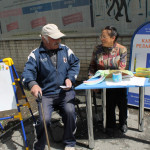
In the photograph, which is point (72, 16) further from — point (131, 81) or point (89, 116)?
point (89, 116)

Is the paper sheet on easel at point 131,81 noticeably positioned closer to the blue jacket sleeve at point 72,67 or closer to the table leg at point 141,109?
the table leg at point 141,109

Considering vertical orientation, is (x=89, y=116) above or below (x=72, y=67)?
below

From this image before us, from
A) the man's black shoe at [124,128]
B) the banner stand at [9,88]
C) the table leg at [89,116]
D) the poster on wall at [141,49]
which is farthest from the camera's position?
the poster on wall at [141,49]

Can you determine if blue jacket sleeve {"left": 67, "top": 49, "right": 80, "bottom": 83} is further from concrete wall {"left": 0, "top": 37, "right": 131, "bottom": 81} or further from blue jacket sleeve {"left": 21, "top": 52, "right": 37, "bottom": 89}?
concrete wall {"left": 0, "top": 37, "right": 131, "bottom": 81}

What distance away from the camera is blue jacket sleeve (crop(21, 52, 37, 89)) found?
277cm

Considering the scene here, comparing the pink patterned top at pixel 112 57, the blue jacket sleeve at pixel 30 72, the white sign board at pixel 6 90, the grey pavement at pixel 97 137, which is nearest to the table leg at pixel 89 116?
the grey pavement at pixel 97 137

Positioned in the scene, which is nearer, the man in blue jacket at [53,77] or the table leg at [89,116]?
the table leg at [89,116]

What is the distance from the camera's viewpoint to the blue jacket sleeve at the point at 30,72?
2.77 metres

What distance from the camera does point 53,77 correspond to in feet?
9.50

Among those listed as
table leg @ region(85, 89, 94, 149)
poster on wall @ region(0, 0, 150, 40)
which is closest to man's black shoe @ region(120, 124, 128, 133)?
table leg @ region(85, 89, 94, 149)

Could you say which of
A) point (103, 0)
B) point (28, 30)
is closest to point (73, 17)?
point (103, 0)

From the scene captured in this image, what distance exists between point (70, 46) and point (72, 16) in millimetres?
751

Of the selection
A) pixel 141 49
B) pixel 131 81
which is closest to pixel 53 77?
pixel 131 81

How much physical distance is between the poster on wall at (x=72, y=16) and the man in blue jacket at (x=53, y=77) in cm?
182
